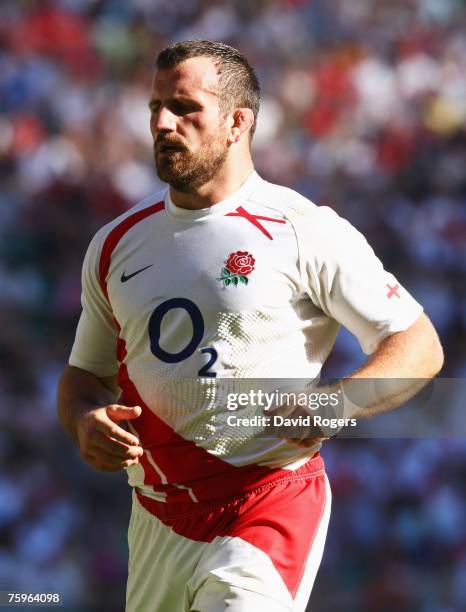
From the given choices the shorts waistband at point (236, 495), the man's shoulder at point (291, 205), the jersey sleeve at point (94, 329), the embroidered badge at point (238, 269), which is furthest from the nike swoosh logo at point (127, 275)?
the shorts waistband at point (236, 495)

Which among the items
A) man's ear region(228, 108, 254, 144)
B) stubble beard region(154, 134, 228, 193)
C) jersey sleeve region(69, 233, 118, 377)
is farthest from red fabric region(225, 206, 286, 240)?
jersey sleeve region(69, 233, 118, 377)

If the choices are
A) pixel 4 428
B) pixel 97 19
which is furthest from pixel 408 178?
pixel 4 428

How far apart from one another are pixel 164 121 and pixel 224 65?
0.97 feet

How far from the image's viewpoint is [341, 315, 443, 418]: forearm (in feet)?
10.1

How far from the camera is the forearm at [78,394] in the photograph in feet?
11.6

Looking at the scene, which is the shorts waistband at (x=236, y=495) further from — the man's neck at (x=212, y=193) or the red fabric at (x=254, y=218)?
the man's neck at (x=212, y=193)

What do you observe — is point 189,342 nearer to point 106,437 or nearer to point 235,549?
point 106,437

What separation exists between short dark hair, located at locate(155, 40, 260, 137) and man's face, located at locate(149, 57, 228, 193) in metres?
0.02

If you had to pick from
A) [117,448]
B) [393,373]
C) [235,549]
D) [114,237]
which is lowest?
[235,549]

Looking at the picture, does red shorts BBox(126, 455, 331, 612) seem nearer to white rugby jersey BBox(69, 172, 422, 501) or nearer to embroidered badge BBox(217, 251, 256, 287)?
white rugby jersey BBox(69, 172, 422, 501)

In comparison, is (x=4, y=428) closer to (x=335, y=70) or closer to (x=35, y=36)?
(x=35, y=36)

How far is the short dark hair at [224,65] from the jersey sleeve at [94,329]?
1.97 ft

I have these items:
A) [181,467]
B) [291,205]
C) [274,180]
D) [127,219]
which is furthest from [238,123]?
[274,180]

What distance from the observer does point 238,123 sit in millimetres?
3494
